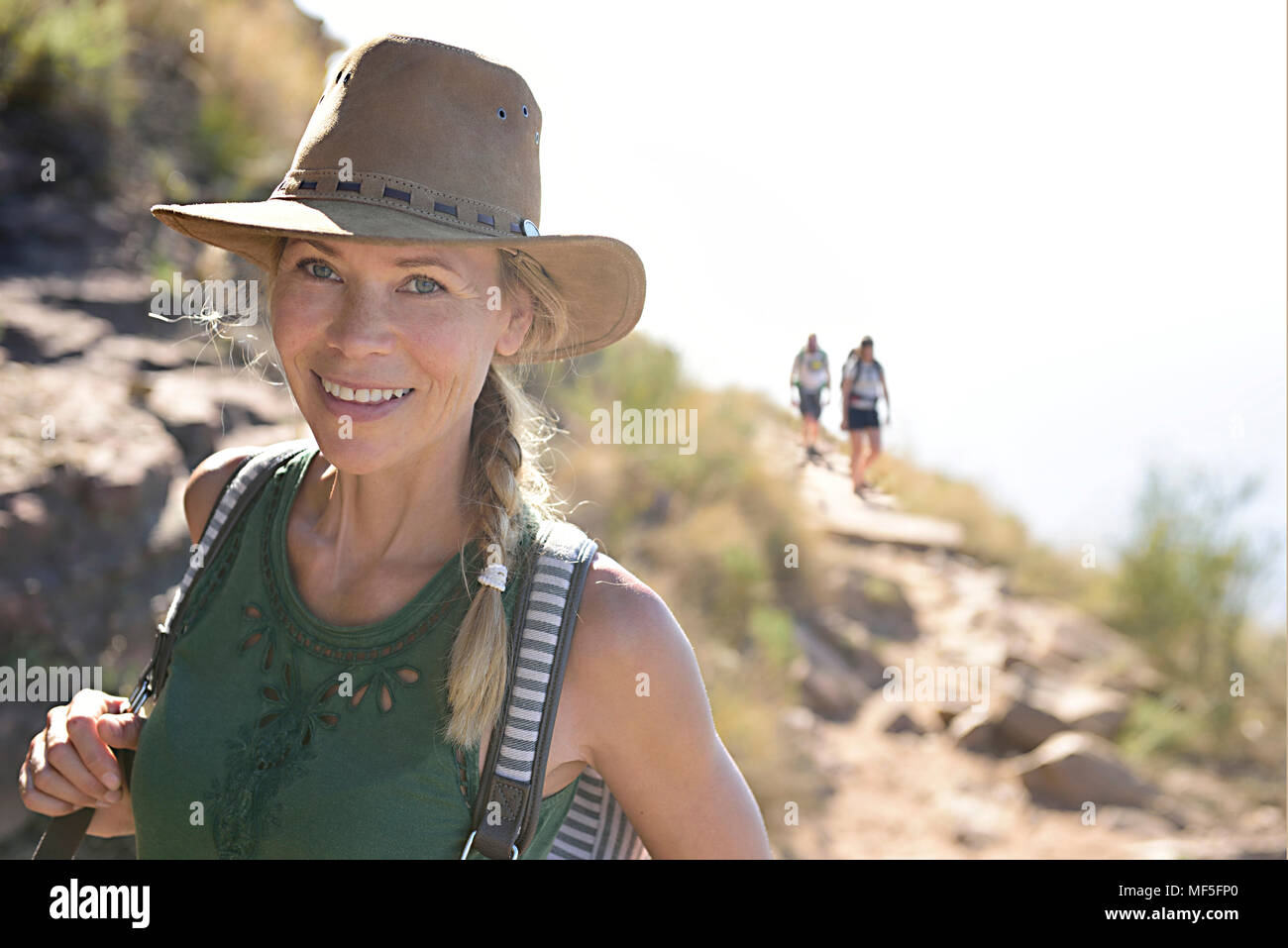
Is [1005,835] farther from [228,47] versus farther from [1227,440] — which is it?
[228,47]

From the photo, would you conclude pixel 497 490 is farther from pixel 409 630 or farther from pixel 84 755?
pixel 84 755

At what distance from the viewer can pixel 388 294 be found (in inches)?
60.1

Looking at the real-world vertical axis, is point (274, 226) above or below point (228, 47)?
below

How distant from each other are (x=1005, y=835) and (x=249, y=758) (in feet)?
19.2

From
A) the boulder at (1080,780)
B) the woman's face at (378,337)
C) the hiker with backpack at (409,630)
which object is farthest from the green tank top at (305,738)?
the boulder at (1080,780)

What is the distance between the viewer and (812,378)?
1.96 m

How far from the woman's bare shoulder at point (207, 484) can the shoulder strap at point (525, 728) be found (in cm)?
81

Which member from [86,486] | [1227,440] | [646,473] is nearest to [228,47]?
[646,473]

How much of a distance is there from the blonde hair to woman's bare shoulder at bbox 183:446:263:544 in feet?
1.01

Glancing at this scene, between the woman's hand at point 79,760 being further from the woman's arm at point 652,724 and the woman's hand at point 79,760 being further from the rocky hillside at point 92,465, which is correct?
the rocky hillside at point 92,465

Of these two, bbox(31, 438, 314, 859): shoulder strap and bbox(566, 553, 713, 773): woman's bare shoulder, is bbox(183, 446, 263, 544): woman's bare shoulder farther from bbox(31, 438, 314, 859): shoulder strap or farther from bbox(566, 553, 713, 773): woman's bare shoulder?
bbox(566, 553, 713, 773): woman's bare shoulder

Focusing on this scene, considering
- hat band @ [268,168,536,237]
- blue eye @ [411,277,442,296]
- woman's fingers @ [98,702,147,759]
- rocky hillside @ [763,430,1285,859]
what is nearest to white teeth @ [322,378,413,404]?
blue eye @ [411,277,442,296]

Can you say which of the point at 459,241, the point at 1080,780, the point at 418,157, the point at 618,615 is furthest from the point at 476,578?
the point at 1080,780
